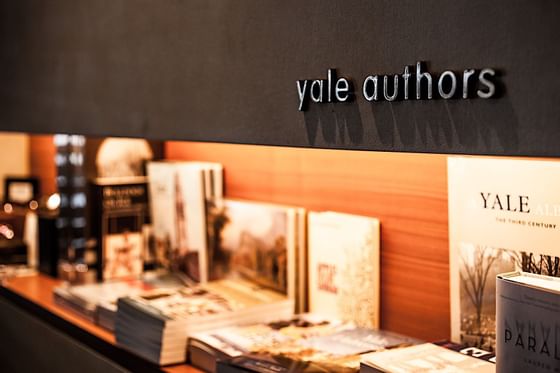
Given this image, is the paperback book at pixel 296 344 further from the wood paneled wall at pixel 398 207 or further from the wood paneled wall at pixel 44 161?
the wood paneled wall at pixel 44 161

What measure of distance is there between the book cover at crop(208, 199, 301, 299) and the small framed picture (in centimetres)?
118

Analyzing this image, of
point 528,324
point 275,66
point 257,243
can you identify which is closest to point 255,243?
point 257,243

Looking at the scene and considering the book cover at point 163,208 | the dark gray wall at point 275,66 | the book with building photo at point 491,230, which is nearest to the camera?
the dark gray wall at point 275,66

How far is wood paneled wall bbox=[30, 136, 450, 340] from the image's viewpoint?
139 centimetres

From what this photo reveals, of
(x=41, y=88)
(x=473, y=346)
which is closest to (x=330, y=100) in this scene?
(x=473, y=346)

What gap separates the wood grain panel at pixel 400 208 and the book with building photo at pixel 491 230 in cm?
8

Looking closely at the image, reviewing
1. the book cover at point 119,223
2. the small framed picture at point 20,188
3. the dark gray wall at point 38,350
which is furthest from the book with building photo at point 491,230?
the small framed picture at point 20,188

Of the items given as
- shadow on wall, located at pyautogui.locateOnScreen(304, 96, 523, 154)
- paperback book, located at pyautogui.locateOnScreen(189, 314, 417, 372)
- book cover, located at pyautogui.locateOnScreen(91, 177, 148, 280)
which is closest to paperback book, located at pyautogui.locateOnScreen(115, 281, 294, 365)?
paperback book, located at pyautogui.locateOnScreen(189, 314, 417, 372)

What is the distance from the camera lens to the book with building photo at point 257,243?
1.67 meters

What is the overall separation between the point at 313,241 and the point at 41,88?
32.3 inches

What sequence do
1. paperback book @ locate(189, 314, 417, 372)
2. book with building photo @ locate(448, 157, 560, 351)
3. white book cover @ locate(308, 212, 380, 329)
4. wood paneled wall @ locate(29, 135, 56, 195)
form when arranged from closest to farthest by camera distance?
book with building photo @ locate(448, 157, 560, 351), paperback book @ locate(189, 314, 417, 372), white book cover @ locate(308, 212, 380, 329), wood paneled wall @ locate(29, 135, 56, 195)

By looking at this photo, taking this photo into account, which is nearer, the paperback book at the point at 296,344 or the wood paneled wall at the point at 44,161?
the paperback book at the point at 296,344

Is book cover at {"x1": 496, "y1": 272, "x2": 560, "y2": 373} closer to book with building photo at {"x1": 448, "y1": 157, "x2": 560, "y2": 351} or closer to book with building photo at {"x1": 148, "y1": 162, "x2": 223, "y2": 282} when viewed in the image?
book with building photo at {"x1": 448, "y1": 157, "x2": 560, "y2": 351}

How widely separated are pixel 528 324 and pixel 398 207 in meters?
0.52
